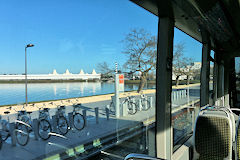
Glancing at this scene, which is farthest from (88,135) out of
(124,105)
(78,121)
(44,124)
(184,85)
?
(184,85)

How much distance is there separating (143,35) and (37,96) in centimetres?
167

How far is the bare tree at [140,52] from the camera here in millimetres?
2549

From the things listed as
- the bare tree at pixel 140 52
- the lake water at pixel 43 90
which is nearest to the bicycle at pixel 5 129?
the lake water at pixel 43 90

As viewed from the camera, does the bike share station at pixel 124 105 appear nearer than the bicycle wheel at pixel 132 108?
Yes

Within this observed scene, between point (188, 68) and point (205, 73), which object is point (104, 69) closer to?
point (188, 68)

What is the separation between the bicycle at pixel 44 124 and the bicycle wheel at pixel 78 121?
2.14 ft

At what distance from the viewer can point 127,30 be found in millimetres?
2830

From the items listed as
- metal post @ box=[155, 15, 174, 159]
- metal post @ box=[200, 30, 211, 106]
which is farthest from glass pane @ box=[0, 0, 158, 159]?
metal post @ box=[200, 30, 211, 106]

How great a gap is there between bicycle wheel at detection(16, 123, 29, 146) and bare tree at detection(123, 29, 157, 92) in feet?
5.47

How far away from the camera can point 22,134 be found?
248cm

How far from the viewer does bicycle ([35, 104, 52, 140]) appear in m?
2.90

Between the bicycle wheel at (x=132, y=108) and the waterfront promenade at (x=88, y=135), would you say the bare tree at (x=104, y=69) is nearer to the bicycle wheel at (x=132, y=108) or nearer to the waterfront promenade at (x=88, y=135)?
the waterfront promenade at (x=88, y=135)

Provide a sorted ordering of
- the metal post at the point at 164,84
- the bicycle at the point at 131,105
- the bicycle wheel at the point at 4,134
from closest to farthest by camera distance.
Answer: the bicycle wheel at the point at 4,134
the metal post at the point at 164,84
the bicycle at the point at 131,105

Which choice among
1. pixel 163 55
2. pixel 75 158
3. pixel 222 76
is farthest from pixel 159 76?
pixel 222 76
